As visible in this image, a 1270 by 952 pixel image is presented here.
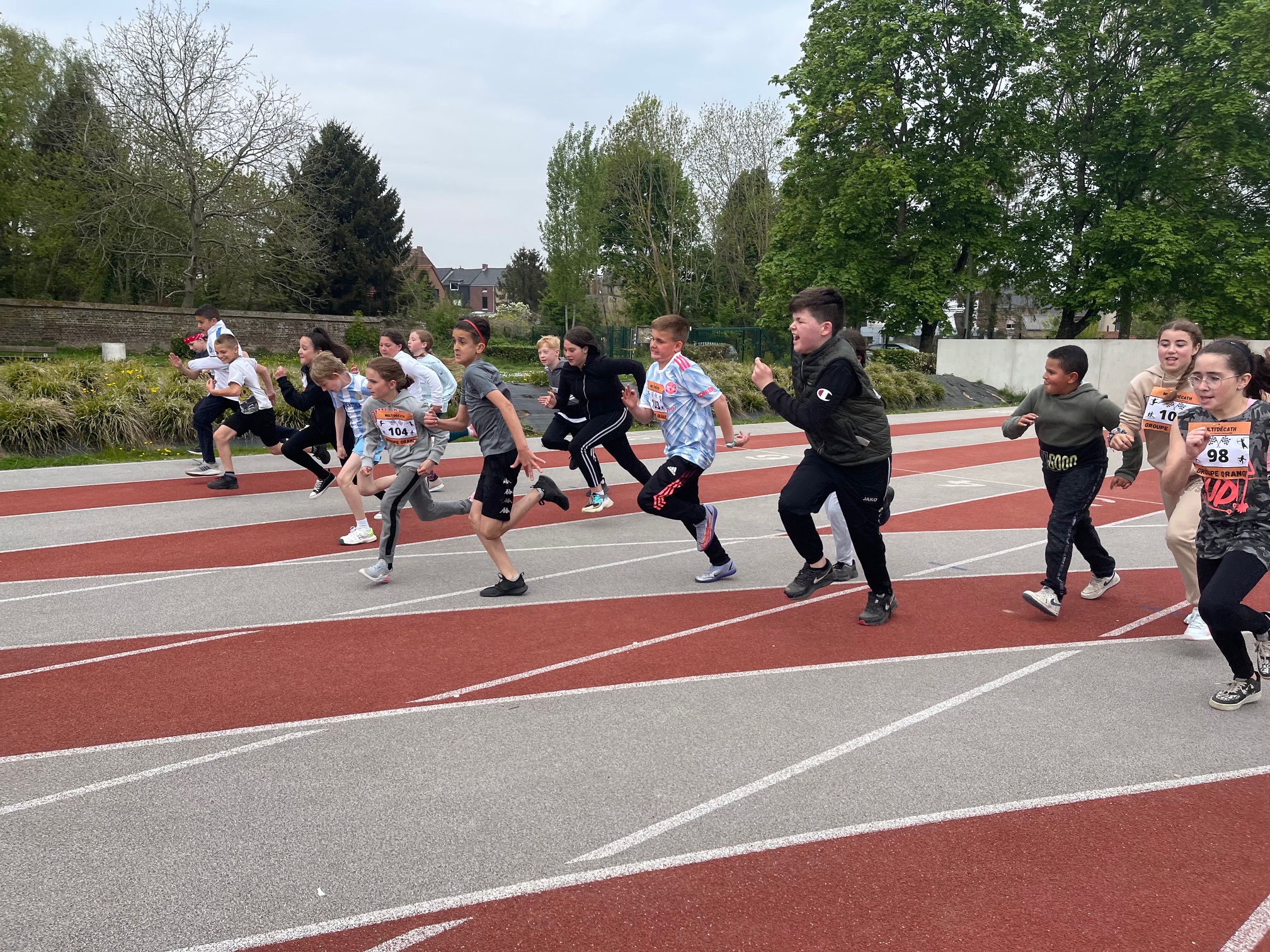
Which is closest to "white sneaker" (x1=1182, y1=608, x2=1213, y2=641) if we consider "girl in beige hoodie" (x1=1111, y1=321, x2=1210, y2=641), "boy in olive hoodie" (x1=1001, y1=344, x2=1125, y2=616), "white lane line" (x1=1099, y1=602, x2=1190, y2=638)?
"girl in beige hoodie" (x1=1111, y1=321, x2=1210, y2=641)

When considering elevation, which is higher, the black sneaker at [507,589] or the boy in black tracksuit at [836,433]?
the boy in black tracksuit at [836,433]

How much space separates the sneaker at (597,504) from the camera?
33.2 feet

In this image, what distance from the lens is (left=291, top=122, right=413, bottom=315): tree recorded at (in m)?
43.8

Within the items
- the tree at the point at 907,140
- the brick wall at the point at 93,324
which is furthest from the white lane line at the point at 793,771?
the brick wall at the point at 93,324

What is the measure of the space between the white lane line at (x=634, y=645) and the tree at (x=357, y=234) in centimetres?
4014

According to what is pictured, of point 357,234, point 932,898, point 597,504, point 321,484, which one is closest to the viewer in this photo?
point 932,898

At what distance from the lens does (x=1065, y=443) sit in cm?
598

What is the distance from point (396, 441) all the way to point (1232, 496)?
547cm

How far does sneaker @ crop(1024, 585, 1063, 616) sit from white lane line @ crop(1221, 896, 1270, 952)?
3081 millimetres

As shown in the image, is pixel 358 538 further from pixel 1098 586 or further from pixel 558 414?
pixel 1098 586

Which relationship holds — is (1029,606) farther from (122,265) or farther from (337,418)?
(122,265)

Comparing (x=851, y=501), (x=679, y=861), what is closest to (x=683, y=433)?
(x=851, y=501)

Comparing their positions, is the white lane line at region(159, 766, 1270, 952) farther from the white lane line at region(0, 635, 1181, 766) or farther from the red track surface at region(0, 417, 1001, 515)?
the red track surface at region(0, 417, 1001, 515)

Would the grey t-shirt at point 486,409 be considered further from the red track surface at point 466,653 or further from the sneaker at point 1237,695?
the sneaker at point 1237,695
